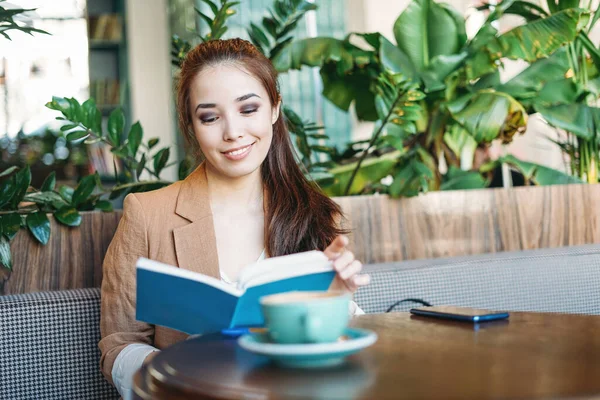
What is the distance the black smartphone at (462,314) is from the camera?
1229 millimetres

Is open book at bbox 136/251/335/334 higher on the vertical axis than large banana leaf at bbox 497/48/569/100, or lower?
lower

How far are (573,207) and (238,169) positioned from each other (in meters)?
1.38

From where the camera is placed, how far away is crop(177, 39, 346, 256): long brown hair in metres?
1.69

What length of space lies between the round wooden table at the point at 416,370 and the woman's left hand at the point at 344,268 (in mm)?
102

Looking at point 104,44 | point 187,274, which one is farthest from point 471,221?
point 104,44

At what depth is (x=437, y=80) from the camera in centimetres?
250

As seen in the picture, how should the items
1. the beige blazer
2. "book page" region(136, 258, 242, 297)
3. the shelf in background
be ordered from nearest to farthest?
"book page" region(136, 258, 242, 297) → the beige blazer → the shelf in background

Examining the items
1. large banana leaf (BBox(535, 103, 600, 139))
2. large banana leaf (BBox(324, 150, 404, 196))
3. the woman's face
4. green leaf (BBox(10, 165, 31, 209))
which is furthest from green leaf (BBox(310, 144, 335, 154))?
green leaf (BBox(10, 165, 31, 209))

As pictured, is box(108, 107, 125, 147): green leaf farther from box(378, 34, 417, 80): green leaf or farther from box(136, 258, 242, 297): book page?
box(136, 258, 242, 297): book page

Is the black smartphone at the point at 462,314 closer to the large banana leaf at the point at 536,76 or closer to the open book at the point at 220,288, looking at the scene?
the open book at the point at 220,288

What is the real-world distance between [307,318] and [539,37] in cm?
197

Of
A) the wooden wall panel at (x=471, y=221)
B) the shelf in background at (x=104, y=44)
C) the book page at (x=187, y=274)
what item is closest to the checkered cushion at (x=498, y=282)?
the wooden wall panel at (x=471, y=221)

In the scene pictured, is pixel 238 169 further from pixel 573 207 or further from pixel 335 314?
pixel 573 207

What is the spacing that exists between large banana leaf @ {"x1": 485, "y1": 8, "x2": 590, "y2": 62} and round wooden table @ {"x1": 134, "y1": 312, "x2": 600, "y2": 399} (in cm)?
154
